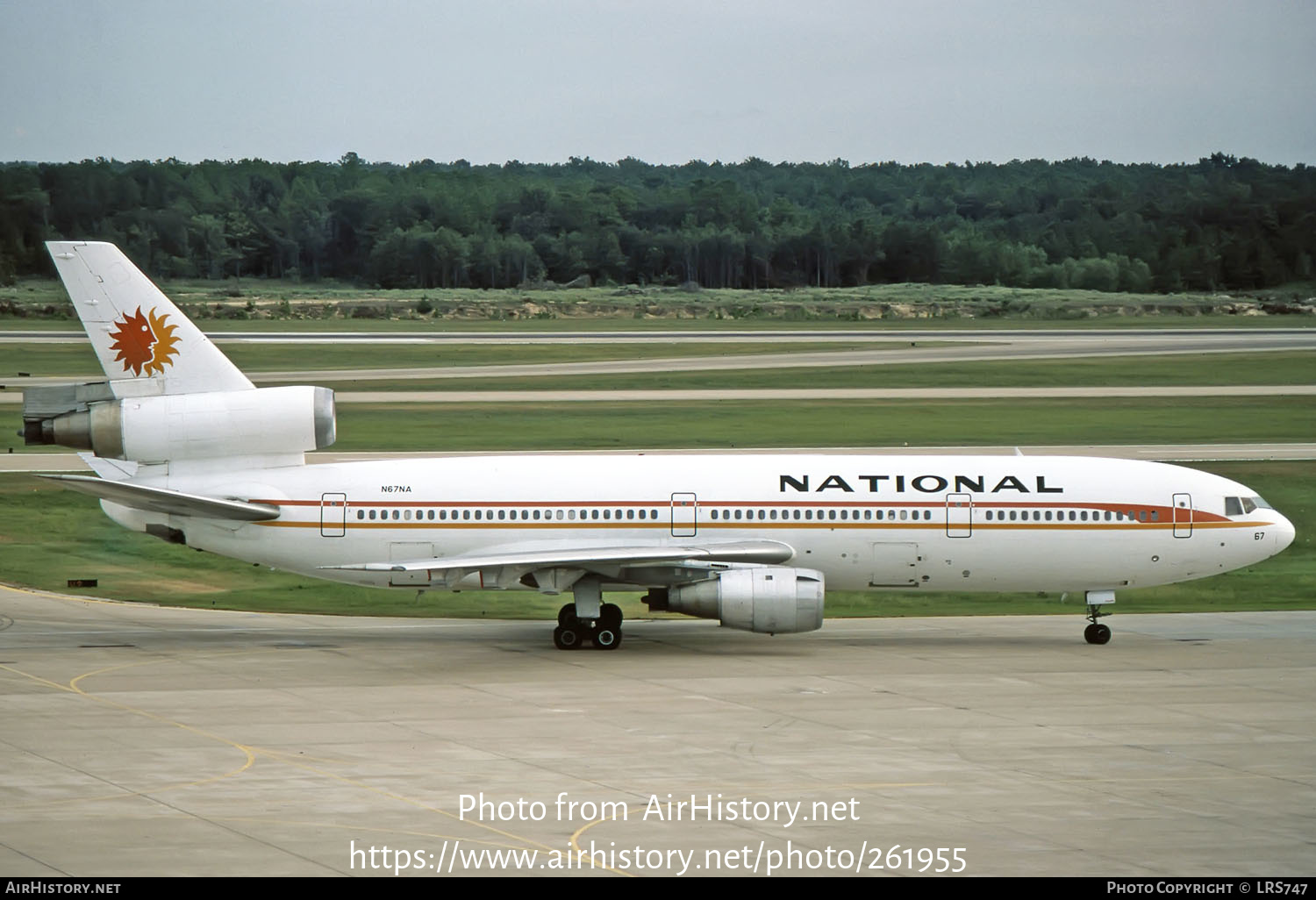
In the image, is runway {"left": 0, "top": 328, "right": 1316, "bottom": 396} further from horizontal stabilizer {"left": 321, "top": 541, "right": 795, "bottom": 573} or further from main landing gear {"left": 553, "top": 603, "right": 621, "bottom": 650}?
main landing gear {"left": 553, "top": 603, "right": 621, "bottom": 650}

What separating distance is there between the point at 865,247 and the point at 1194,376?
88006mm

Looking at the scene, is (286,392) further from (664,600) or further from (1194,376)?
(1194,376)

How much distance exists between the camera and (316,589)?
144ft

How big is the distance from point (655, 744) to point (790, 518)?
10.0 m

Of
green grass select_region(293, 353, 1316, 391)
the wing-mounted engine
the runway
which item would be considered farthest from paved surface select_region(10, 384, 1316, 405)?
the wing-mounted engine

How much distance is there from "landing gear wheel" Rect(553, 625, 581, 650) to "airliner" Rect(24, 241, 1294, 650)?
3 centimetres

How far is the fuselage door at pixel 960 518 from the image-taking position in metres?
35.3

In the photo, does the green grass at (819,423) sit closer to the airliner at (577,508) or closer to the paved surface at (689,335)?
the airliner at (577,508)

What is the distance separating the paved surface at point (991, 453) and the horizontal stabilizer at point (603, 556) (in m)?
24.9

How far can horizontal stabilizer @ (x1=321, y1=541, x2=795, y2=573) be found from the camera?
33344mm

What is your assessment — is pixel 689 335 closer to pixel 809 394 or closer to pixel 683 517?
pixel 809 394

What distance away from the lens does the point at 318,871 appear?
757 inches

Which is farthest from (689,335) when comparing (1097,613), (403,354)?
(1097,613)

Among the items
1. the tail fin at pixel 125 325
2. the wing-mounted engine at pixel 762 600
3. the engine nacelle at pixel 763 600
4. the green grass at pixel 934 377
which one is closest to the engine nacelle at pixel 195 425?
the tail fin at pixel 125 325
